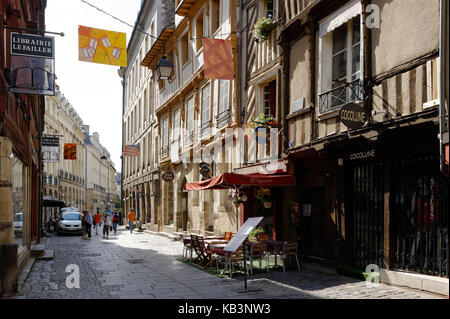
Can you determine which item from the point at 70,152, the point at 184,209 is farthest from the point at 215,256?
the point at 70,152

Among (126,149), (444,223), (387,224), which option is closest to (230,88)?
(387,224)

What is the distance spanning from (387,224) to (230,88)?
8.42 metres

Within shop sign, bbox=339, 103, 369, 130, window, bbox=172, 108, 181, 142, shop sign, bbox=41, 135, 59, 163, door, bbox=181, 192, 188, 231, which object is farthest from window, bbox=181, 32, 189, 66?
shop sign, bbox=339, 103, 369, 130

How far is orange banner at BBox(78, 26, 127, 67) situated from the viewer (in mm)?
12273

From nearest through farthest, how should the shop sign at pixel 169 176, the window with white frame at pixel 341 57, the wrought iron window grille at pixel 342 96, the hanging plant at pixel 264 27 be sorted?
the wrought iron window grille at pixel 342 96
the window with white frame at pixel 341 57
the hanging plant at pixel 264 27
the shop sign at pixel 169 176

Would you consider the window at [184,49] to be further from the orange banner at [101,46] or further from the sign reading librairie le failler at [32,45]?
the sign reading librairie le failler at [32,45]

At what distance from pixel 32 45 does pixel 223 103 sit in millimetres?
8099

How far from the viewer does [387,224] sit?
825 centimetres

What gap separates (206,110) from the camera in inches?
722

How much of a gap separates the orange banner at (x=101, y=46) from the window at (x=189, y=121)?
7482mm

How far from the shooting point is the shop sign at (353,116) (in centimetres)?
815

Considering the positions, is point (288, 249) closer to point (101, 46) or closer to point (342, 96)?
point (342, 96)

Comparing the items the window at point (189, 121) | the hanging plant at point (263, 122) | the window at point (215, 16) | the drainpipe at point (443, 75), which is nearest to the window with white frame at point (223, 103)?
the window at point (215, 16)

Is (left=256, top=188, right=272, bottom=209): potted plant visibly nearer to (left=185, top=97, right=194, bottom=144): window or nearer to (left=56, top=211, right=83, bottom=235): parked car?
(left=185, top=97, right=194, bottom=144): window
